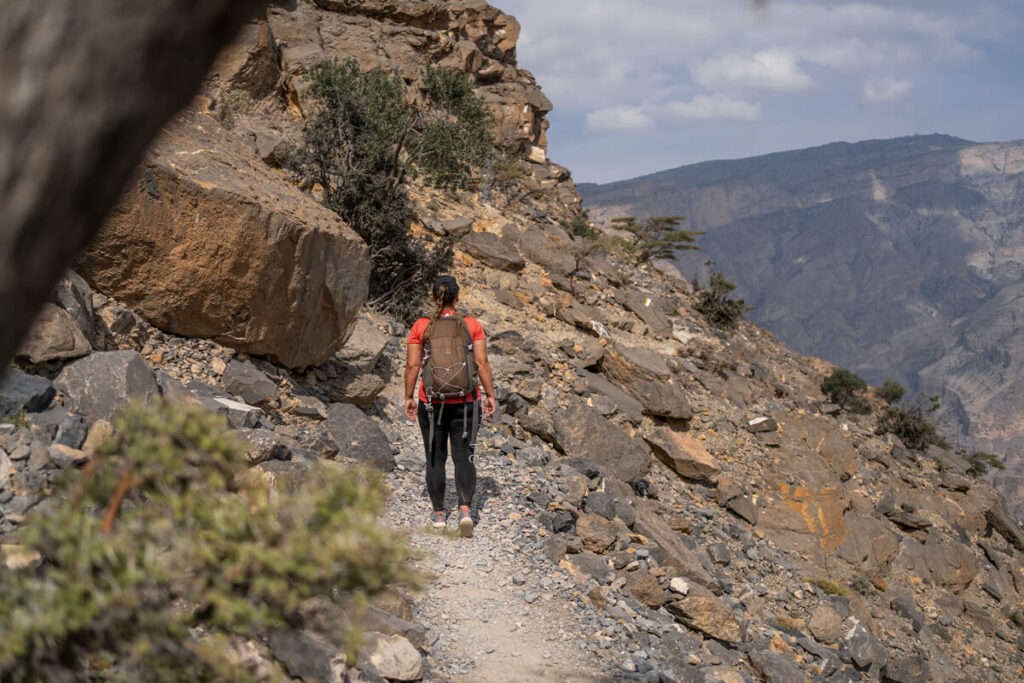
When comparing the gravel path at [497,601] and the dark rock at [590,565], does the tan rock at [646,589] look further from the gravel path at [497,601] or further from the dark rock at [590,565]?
the gravel path at [497,601]

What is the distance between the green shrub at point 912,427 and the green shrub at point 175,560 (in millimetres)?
18582

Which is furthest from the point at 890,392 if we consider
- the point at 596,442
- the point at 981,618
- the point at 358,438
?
the point at 358,438

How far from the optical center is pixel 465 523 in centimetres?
502

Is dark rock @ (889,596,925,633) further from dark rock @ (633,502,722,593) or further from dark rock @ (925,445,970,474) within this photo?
dark rock @ (925,445,970,474)

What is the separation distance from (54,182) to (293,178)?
402 inches

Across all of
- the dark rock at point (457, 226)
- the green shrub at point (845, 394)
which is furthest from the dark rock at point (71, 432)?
the green shrub at point (845, 394)

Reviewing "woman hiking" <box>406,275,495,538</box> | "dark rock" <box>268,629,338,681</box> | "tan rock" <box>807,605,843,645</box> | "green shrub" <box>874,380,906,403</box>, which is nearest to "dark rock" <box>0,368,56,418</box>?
"dark rock" <box>268,629,338,681</box>

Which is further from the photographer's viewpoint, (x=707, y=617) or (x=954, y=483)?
(x=954, y=483)

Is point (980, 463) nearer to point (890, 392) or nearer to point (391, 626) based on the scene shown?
point (890, 392)

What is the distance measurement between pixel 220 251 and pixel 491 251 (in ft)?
28.6

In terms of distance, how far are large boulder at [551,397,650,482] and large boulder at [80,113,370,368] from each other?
3.27 metres

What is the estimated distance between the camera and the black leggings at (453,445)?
4.96 metres

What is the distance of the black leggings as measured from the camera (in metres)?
4.96

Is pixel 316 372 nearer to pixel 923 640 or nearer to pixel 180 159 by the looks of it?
pixel 180 159
